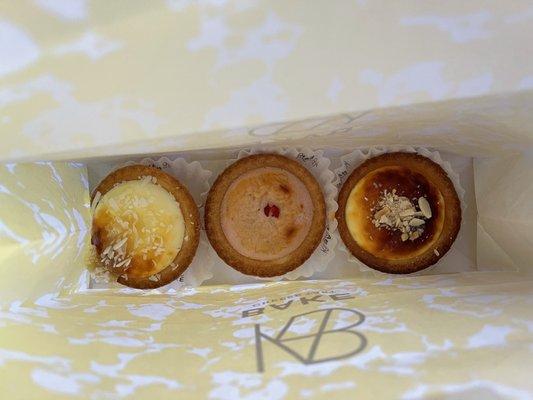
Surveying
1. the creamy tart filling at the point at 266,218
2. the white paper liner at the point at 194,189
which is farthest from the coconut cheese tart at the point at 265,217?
the white paper liner at the point at 194,189

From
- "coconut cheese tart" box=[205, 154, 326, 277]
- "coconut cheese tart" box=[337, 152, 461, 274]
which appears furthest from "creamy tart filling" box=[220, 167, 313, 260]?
"coconut cheese tart" box=[337, 152, 461, 274]

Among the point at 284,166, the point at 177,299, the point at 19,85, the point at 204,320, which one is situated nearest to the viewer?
the point at 19,85

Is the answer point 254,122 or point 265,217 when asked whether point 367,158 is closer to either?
point 265,217

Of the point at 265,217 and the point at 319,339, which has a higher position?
the point at 265,217

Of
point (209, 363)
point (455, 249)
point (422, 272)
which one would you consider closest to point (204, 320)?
point (209, 363)

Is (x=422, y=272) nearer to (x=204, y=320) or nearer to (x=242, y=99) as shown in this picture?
(x=204, y=320)

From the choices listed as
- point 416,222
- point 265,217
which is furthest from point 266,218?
point 416,222
